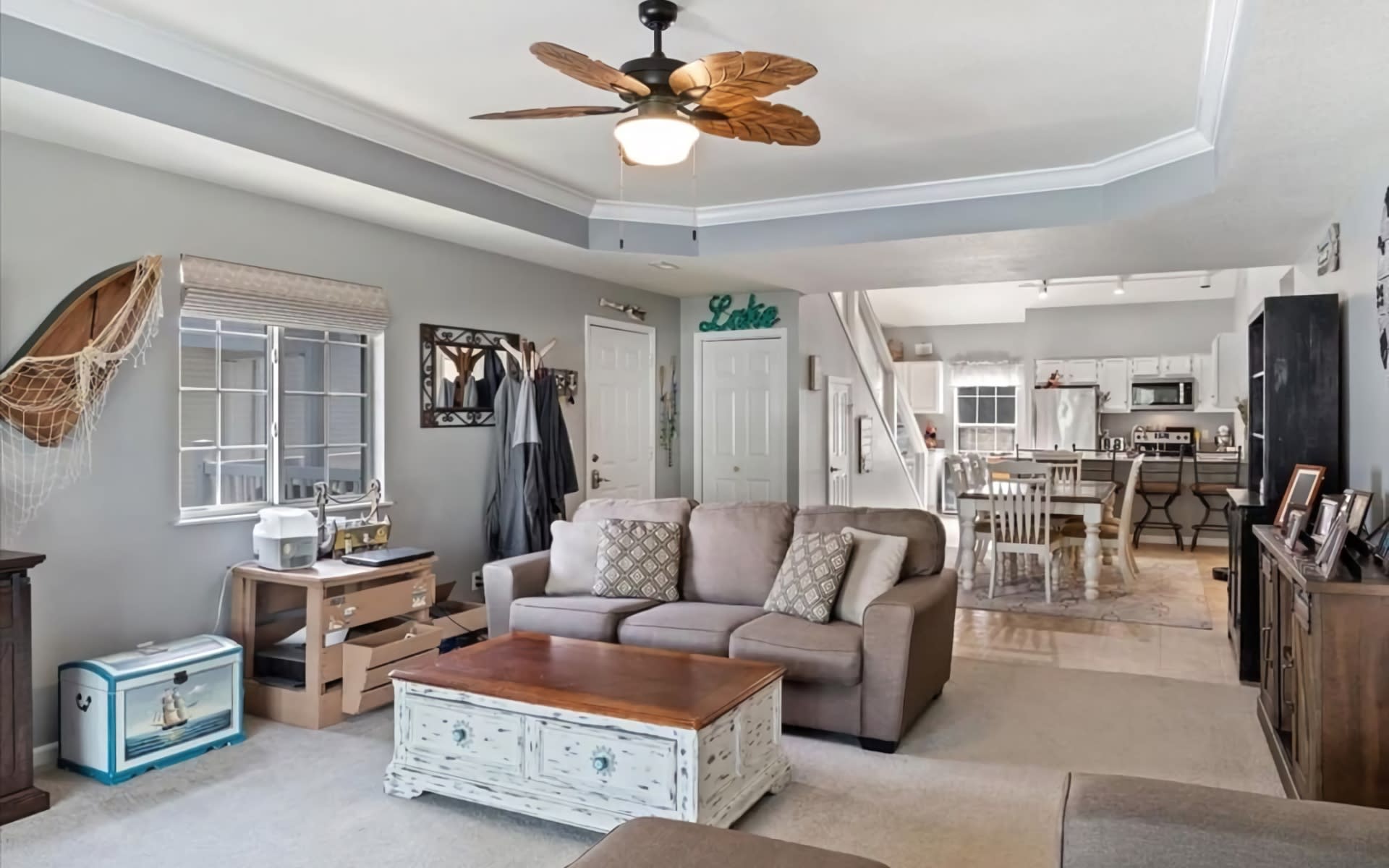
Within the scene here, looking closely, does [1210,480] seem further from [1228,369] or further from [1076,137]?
[1076,137]

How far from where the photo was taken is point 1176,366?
32.3 feet

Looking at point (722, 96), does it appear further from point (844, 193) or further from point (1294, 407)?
point (1294, 407)

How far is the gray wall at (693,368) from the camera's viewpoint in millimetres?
7039

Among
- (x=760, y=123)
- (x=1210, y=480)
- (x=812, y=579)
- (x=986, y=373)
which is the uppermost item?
(x=760, y=123)

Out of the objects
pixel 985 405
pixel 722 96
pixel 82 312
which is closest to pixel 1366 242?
pixel 722 96

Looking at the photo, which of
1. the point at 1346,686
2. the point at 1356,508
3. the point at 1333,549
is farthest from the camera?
the point at 1356,508

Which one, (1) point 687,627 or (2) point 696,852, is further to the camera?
(1) point 687,627

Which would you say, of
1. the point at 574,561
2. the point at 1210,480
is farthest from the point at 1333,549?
the point at 1210,480

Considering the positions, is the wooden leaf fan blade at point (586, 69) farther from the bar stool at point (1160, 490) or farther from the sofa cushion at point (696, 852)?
the bar stool at point (1160, 490)

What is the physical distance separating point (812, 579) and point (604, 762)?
1.44m

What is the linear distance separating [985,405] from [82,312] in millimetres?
10211


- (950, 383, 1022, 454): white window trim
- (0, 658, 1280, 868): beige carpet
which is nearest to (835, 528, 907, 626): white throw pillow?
(0, 658, 1280, 868): beige carpet

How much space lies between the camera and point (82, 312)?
134 inches

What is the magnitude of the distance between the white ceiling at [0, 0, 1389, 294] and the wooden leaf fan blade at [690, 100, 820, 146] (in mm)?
362
